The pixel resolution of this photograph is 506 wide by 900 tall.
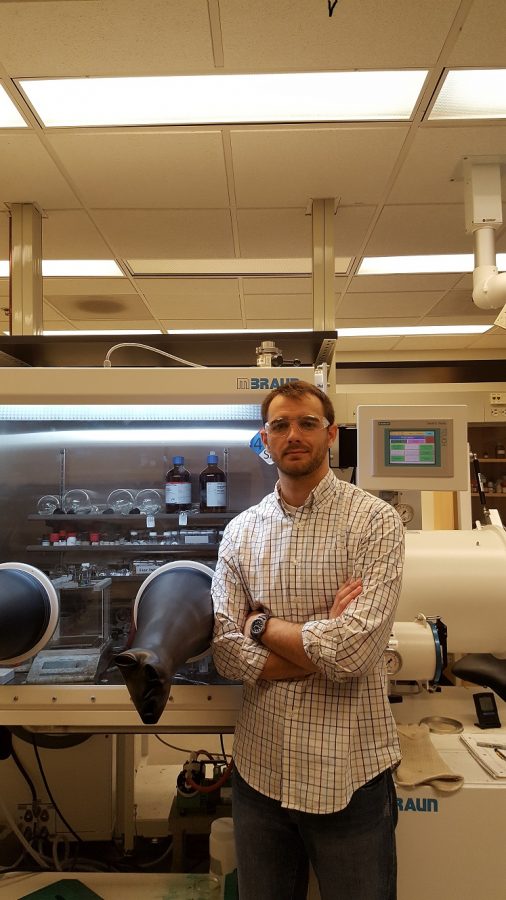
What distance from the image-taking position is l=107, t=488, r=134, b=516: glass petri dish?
1.74 m

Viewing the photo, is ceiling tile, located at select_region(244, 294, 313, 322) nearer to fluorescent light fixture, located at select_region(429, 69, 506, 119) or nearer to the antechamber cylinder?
fluorescent light fixture, located at select_region(429, 69, 506, 119)

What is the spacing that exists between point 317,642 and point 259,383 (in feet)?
2.05

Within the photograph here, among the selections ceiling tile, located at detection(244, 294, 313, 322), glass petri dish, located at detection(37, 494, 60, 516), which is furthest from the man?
ceiling tile, located at detection(244, 294, 313, 322)

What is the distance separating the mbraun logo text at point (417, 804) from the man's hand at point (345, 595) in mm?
524

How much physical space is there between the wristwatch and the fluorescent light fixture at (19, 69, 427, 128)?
1689mm

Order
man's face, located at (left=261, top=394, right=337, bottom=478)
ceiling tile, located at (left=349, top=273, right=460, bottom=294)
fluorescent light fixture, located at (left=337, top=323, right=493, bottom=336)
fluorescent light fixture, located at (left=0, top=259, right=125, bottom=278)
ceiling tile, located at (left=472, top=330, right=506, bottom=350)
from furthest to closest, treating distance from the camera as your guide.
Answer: ceiling tile, located at (left=472, top=330, right=506, bottom=350)
fluorescent light fixture, located at (left=337, top=323, right=493, bottom=336)
ceiling tile, located at (left=349, top=273, right=460, bottom=294)
fluorescent light fixture, located at (left=0, top=259, right=125, bottom=278)
man's face, located at (left=261, top=394, right=337, bottom=478)

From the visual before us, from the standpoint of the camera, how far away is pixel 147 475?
1763 millimetres

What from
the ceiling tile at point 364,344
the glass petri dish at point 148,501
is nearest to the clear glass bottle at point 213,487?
the glass petri dish at point 148,501

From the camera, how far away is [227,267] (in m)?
3.56

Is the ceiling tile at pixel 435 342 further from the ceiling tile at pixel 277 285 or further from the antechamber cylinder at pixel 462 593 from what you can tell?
the antechamber cylinder at pixel 462 593

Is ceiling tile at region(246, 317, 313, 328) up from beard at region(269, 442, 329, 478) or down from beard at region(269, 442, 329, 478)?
up

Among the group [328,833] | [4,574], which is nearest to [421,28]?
[4,574]

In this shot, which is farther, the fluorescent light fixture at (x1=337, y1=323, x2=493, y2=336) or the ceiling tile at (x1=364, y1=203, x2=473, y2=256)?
the fluorescent light fixture at (x1=337, y1=323, x2=493, y2=336)

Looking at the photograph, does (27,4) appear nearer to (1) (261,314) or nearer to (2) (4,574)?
(2) (4,574)
